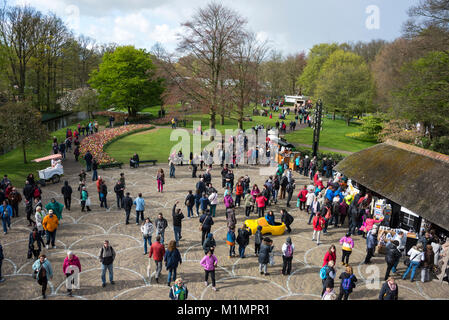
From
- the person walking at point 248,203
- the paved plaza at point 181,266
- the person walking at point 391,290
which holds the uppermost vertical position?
the person walking at point 248,203

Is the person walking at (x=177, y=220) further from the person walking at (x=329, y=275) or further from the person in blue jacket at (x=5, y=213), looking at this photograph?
the person in blue jacket at (x=5, y=213)

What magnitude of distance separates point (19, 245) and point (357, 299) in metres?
12.5

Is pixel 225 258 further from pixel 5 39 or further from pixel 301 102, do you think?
pixel 301 102

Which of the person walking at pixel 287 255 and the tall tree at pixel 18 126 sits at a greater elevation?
the tall tree at pixel 18 126

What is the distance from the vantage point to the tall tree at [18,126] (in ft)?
76.4

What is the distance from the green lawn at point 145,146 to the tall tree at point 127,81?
438 inches

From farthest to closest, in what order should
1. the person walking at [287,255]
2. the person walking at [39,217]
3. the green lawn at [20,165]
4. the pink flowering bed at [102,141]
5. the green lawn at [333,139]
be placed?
1. the green lawn at [333,139]
2. the pink flowering bed at [102,141]
3. the green lawn at [20,165]
4. the person walking at [39,217]
5. the person walking at [287,255]

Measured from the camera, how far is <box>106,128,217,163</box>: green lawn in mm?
29381

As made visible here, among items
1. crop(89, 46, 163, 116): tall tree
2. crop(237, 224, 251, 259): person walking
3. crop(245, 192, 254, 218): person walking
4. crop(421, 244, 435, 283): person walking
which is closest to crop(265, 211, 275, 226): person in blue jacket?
crop(245, 192, 254, 218): person walking

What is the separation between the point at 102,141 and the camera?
31719 millimetres

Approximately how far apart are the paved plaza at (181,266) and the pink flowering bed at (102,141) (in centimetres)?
965

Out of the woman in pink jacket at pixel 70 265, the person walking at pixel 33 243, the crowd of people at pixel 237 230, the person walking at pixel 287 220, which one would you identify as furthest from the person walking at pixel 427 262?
the person walking at pixel 33 243

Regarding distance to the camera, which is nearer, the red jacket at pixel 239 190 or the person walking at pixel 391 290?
the person walking at pixel 391 290

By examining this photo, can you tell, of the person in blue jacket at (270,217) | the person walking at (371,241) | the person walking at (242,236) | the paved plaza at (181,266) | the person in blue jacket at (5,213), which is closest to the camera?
the paved plaza at (181,266)
